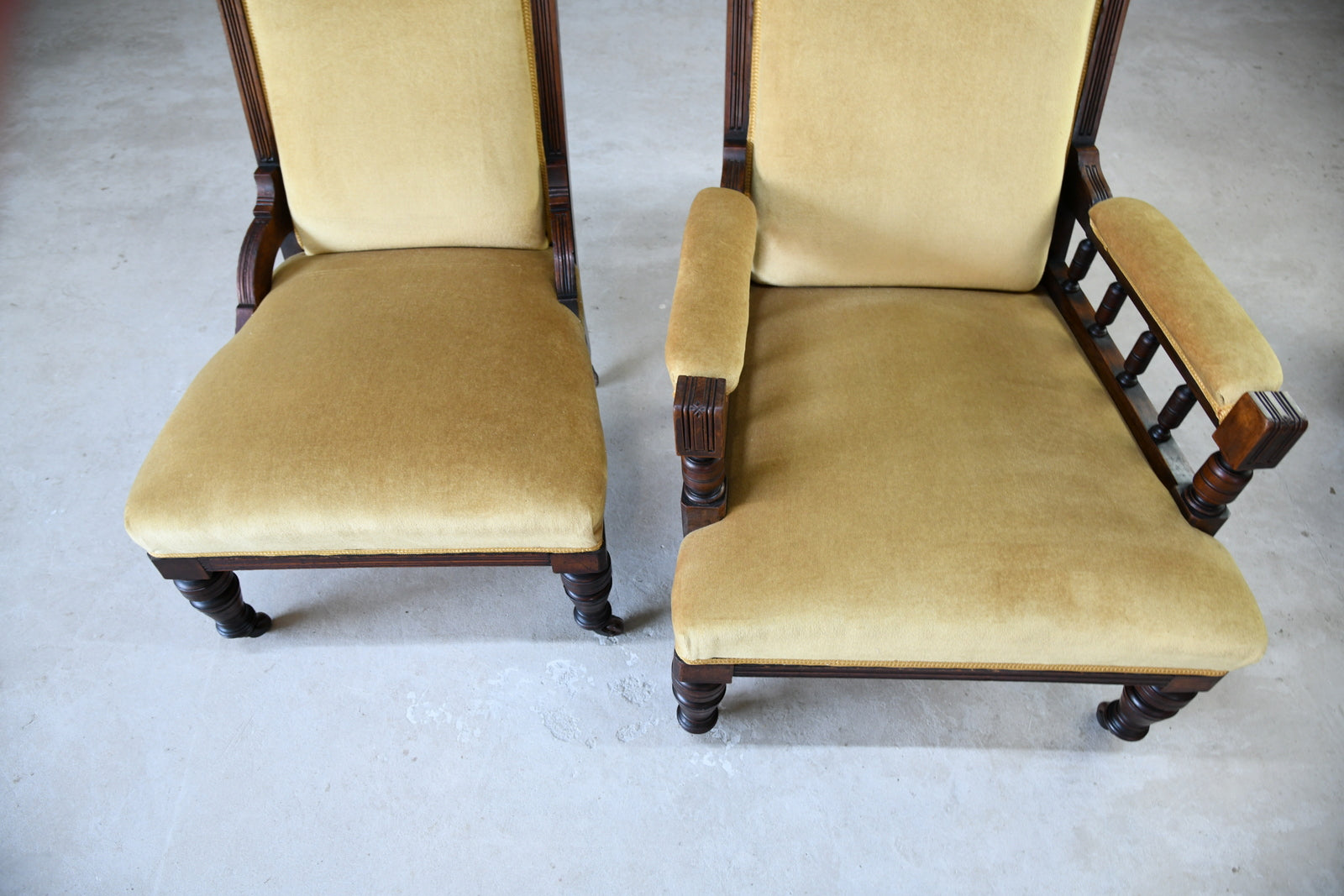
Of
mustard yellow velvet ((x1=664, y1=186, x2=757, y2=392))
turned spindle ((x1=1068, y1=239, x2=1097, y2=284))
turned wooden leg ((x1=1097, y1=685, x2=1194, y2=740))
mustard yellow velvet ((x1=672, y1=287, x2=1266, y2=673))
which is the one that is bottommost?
turned wooden leg ((x1=1097, y1=685, x2=1194, y2=740))

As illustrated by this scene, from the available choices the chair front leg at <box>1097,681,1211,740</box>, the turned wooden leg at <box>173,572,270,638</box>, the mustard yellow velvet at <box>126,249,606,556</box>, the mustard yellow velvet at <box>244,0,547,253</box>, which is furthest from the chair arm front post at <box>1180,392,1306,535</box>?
the turned wooden leg at <box>173,572,270,638</box>

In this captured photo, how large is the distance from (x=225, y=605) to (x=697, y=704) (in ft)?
2.60

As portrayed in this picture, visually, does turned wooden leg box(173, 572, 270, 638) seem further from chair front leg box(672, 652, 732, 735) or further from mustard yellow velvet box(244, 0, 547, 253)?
chair front leg box(672, 652, 732, 735)

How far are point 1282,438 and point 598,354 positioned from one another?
53.7 inches

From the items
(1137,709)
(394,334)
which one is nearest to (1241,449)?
(1137,709)

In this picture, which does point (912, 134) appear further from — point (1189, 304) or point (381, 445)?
point (381, 445)

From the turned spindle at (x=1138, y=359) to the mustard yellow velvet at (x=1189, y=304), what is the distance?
0.22 feet

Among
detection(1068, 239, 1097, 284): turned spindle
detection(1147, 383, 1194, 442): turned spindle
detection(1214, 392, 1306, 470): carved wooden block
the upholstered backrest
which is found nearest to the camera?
detection(1214, 392, 1306, 470): carved wooden block

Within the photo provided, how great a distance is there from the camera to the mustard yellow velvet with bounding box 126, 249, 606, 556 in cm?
118

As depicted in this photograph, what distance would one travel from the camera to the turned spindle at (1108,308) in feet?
4.18

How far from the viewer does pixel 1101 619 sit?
3.40 feet

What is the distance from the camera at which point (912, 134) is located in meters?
1.32

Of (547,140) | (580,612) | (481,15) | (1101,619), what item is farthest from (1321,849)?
(481,15)

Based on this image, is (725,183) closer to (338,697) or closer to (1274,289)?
(338,697)
